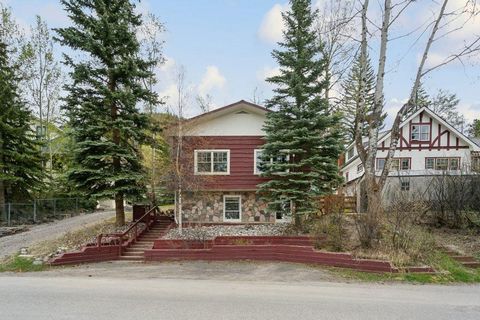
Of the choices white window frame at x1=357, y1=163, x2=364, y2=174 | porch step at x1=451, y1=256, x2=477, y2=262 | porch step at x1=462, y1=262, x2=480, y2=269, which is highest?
white window frame at x1=357, y1=163, x2=364, y2=174

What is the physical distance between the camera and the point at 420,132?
2967cm

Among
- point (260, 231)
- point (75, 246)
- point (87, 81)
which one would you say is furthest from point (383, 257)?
point (87, 81)

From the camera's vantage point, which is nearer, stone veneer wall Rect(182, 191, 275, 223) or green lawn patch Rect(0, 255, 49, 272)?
green lawn patch Rect(0, 255, 49, 272)

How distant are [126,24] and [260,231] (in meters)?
11.4

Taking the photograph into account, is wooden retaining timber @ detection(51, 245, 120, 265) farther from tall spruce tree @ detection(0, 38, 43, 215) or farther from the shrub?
tall spruce tree @ detection(0, 38, 43, 215)

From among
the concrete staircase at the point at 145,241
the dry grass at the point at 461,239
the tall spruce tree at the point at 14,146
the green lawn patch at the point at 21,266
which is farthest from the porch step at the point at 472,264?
the tall spruce tree at the point at 14,146

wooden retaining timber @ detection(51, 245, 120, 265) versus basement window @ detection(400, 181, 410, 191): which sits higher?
basement window @ detection(400, 181, 410, 191)

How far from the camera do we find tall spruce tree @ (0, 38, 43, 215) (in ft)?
63.9

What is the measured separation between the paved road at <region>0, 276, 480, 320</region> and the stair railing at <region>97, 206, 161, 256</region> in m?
4.08

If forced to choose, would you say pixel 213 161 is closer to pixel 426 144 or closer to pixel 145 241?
pixel 145 241

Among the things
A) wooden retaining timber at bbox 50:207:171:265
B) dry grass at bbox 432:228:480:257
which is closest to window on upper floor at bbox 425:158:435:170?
dry grass at bbox 432:228:480:257

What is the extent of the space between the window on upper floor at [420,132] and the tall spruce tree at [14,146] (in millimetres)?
29586

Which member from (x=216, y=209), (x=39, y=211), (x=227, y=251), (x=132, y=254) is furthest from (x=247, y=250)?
(x=39, y=211)

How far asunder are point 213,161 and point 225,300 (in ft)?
33.7
